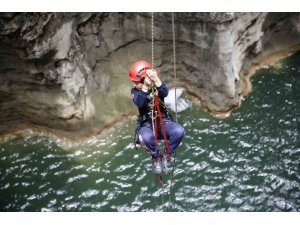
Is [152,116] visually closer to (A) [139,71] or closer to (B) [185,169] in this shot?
(A) [139,71]

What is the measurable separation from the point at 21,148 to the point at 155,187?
476 cm

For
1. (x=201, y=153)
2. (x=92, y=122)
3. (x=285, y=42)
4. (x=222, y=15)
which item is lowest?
(x=201, y=153)

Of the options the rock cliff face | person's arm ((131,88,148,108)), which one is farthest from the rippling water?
person's arm ((131,88,148,108))

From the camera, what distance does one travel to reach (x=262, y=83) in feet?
52.7

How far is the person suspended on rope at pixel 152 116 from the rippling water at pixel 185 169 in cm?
273

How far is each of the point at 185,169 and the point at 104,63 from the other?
4.53m

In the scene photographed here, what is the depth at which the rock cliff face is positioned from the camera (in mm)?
13125

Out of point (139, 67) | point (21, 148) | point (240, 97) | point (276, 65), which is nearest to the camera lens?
point (139, 67)

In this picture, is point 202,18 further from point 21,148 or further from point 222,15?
point 21,148

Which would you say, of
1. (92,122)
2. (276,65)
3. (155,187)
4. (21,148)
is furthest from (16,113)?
(276,65)

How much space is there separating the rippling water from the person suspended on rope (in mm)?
2728

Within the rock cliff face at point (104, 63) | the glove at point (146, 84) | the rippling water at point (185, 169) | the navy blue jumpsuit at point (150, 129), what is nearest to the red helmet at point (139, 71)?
the glove at point (146, 84)

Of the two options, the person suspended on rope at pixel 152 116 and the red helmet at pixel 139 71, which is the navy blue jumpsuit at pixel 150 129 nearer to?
the person suspended on rope at pixel 152 116

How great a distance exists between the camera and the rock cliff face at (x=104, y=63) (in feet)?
43.1
